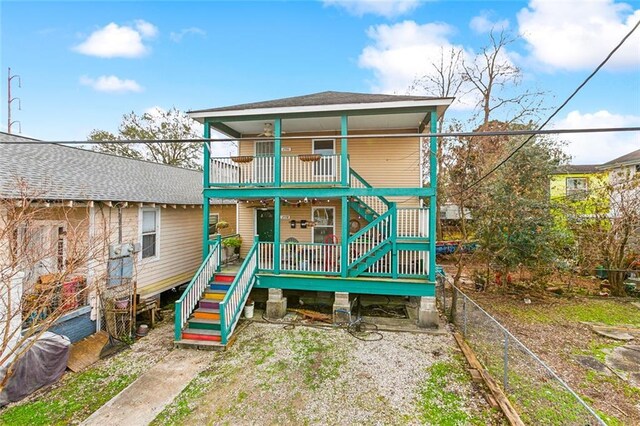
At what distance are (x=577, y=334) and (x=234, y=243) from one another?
11193mm

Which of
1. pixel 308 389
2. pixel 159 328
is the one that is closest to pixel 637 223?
pixel 308 389

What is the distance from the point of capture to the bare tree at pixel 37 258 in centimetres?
471

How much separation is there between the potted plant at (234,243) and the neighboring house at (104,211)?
1.74m

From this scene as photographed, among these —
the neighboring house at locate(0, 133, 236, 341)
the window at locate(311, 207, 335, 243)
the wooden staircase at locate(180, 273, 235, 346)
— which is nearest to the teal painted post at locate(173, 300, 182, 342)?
the wooden staircase at locate(180, 273, 235, 346)

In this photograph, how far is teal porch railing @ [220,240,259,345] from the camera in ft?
23.0

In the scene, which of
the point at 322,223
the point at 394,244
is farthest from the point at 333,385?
the point at 322,223

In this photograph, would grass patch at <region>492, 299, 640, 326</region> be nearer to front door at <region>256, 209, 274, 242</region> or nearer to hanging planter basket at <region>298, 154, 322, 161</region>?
hanging planter basket at <region>298, 154, 322, 161</region>

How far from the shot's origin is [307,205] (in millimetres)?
11484

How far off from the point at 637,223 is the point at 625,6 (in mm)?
8207

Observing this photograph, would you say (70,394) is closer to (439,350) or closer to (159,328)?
(159,328)

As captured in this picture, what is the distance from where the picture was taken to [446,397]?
16.8 ft

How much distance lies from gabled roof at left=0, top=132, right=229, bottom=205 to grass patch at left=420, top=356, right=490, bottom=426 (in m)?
7.81

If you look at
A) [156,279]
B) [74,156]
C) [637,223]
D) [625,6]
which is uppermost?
[625,6]

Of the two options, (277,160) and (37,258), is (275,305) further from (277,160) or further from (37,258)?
(37,258)
